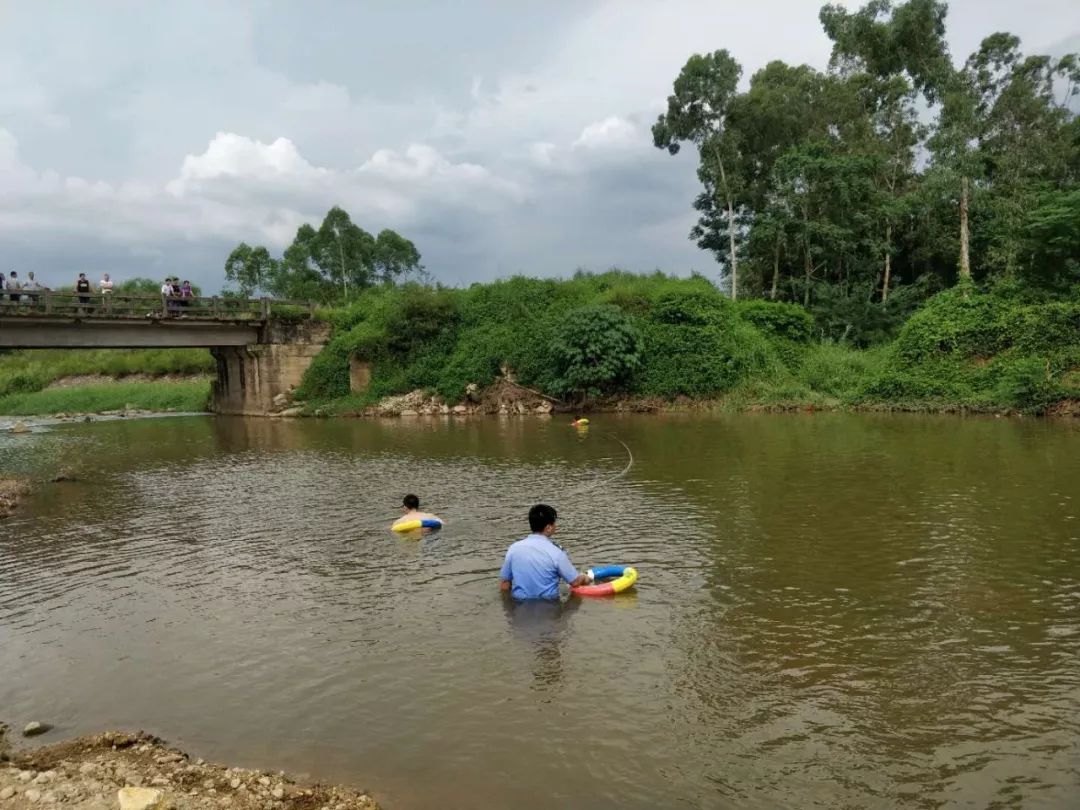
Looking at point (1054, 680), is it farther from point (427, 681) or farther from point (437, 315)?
point (437, 315)

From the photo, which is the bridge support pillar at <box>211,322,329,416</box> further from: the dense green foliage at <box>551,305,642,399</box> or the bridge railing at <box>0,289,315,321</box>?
the dense green foliage at <box>551,305,642,399</box>

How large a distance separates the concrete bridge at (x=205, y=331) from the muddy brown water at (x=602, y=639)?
849 inches

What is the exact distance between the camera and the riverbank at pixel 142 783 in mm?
5574

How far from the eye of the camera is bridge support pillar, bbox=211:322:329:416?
4638 centimetres

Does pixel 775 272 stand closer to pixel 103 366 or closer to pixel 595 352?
pixel 595 352

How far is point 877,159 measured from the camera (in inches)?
1753

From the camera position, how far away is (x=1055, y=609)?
920 centimetres

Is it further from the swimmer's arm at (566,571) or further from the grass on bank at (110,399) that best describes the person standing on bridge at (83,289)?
the swimmer's arm at (566,571)

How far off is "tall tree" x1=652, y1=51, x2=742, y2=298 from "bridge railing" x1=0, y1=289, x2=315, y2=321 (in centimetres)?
2557

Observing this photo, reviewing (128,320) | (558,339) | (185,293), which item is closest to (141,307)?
(128,320)

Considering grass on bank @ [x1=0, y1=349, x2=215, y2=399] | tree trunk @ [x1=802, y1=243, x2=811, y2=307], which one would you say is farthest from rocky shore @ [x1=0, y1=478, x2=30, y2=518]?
grass on bank @ [x1=0, y1=349, x2=215, y2=399]

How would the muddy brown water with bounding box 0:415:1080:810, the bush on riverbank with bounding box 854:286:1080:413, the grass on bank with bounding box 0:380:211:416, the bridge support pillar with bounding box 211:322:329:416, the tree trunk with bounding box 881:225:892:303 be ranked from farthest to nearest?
the grass on bank with bounding box 0:380:211:416
the bridge support pillar with bounding box 211:322:329:416
the tree trunk with bounding box 881:225:892:303
the bush on riverbank with bounding box 854:286:1080:413
the muddy brown water with bounding box 0:415:1080:810

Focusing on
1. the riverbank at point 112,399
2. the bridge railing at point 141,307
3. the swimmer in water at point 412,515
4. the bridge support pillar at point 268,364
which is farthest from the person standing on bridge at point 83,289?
the swimmer in water at point 412,515

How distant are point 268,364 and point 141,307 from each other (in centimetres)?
856
